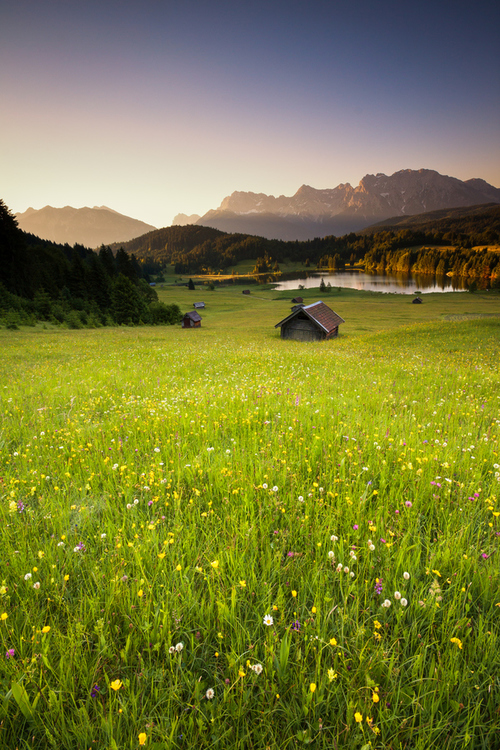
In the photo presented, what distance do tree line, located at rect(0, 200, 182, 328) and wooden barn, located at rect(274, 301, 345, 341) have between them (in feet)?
124

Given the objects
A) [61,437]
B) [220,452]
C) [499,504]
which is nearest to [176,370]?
[61,437]

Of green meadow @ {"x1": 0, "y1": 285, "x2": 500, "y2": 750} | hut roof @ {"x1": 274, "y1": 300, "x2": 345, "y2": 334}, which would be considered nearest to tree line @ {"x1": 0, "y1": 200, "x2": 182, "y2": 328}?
hut roof @ {"x1": 274, "y1": 300, "x2": 345, "y2": 334}

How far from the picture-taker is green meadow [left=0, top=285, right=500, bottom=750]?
5.39 feet

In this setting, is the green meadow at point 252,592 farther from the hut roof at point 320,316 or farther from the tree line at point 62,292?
the tree line at point 62,292

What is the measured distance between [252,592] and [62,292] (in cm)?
8109

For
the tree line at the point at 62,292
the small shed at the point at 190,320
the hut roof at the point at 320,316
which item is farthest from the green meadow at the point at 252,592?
the small shed at the point at 190,320

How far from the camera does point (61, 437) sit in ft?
16.6

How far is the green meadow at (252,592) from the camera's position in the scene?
5.39 feet

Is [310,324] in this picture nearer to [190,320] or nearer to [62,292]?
[190,320]

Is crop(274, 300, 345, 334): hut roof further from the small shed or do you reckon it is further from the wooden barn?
the small shed

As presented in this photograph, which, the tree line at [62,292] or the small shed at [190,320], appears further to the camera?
the small shed at [190,320]

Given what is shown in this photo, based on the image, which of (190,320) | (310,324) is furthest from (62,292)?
(310,324)

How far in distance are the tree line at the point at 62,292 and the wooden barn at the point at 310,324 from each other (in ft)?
124

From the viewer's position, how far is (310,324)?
44.2 m
